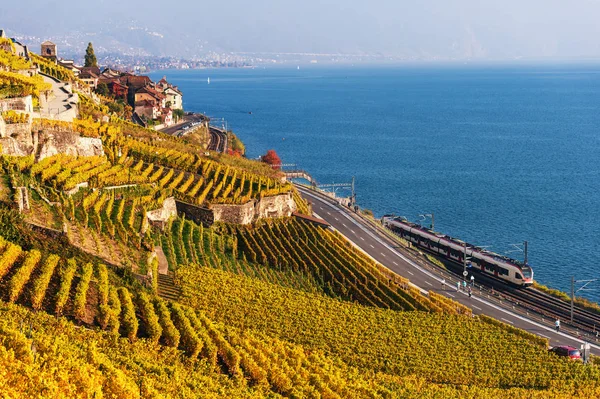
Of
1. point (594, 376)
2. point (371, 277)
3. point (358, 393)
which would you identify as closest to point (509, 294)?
point (371, 277)

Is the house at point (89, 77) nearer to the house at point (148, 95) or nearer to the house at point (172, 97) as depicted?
the house at point (148, 95)

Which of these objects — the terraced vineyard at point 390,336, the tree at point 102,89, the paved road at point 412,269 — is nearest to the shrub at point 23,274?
the terraced vineyard at point 390,336

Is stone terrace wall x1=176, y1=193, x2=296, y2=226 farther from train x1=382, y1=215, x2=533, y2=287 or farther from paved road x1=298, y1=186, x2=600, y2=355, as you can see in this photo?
train x1=382, y1=215, x2=533, y2=287

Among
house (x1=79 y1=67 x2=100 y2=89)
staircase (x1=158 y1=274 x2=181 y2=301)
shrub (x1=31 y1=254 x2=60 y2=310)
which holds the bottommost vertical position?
staircase (x1=158 y1=274 x2=181 y2=301)

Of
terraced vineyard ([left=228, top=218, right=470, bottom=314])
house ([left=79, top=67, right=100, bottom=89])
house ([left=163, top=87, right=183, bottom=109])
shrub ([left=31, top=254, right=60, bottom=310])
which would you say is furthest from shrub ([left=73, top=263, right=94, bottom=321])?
house ([left=163, top=87, right=183, bottom=109])

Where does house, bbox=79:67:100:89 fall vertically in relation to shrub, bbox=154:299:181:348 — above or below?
above

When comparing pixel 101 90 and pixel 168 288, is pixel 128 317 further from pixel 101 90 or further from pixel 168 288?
pixel 101 90
